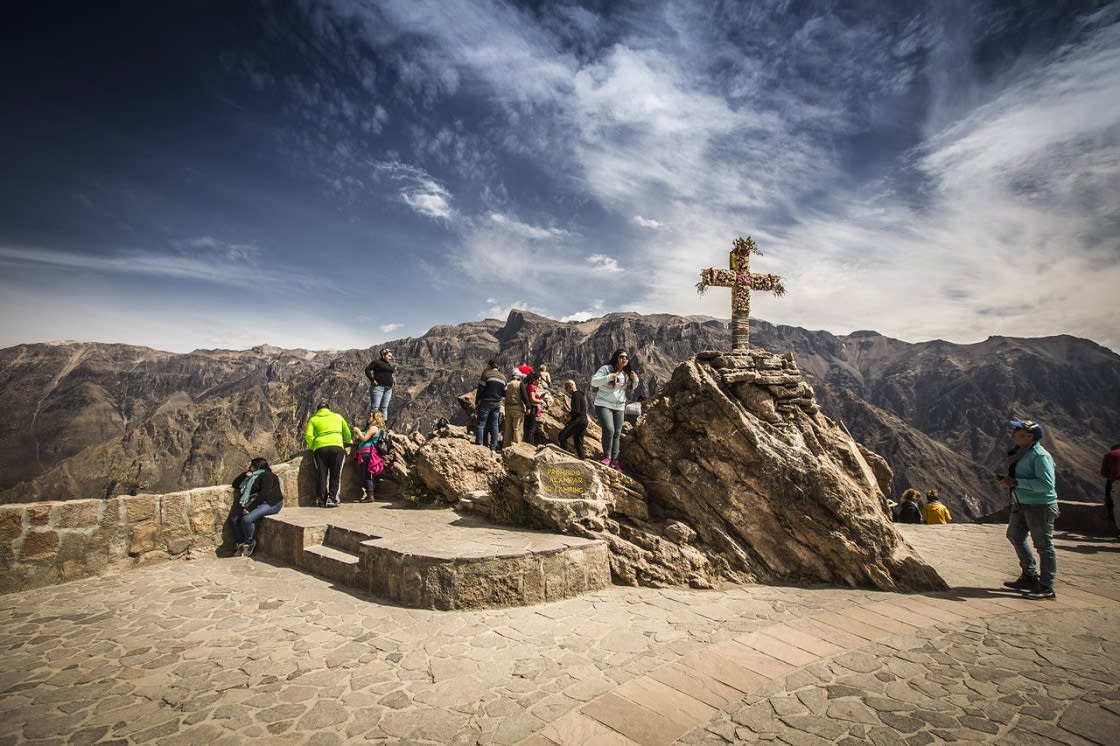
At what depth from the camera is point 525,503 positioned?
780 centimetres

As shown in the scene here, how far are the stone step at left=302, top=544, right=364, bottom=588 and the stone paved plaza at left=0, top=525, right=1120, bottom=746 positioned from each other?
0.83 feet

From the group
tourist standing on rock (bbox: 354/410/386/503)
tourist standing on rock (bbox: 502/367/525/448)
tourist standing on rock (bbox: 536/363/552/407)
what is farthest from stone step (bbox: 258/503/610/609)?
tourist standing on rock (bbox: 536/363/552/407)

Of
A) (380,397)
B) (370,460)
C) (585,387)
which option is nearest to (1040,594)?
(370,460)

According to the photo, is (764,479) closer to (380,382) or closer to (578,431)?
(578,431)

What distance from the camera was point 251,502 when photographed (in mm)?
8188

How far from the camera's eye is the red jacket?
1034cm

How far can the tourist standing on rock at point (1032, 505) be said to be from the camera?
653cm

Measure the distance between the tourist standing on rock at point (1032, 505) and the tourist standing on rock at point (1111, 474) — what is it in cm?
542

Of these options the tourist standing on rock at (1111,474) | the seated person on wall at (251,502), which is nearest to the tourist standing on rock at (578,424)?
the seated person on wall at (251,502)

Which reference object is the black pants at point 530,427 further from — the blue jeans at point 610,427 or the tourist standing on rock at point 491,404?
the blue jeans at point 610,427

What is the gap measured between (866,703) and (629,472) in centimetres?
507

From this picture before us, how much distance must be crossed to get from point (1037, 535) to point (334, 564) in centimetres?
960

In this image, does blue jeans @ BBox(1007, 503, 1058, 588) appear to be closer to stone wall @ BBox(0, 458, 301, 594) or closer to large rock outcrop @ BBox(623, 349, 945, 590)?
large rock outcrop @ BBox(623, 349, 945, 590)

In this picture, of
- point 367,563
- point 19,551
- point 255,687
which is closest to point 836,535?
point 367,563
